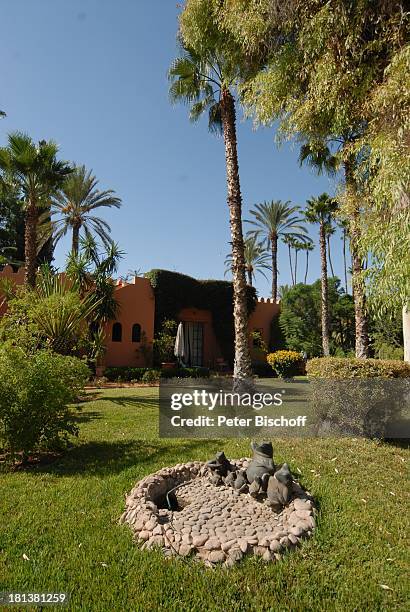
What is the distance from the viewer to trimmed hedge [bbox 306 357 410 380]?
643 cm

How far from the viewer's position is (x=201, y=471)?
15.7 ft

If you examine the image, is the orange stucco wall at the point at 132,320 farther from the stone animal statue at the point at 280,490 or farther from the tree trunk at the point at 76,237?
the stone animal statue at the point at 280,490

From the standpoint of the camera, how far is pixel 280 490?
386 cm

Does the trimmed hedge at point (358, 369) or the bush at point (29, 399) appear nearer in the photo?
the bush at point (29, 399)

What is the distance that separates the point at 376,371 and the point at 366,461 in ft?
5.81

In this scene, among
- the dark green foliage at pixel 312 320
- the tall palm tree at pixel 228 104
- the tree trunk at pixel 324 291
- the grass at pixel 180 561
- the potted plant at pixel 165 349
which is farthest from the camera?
the dark green foliage at pixel 312 320

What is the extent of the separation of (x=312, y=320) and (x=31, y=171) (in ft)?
56.5

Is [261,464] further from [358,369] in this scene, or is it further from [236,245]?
[236,245]

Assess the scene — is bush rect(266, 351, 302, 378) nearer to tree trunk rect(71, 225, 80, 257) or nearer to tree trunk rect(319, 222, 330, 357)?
tree trunk rect(319, 222, 330, 357)

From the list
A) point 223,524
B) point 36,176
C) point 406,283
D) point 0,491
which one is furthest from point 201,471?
point 36,176

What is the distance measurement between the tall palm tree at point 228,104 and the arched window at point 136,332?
10.4 metres

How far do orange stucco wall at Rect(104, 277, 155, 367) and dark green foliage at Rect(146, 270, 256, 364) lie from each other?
527 mm

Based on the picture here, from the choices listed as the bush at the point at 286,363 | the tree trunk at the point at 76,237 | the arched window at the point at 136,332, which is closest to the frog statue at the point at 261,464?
the bush at the point at 286,363

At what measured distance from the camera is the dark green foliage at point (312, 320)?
22719 mm
